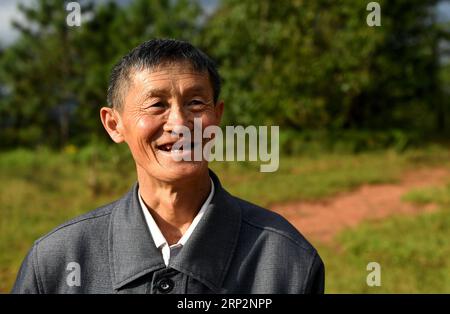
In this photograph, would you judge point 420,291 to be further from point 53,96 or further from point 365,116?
point 53,96

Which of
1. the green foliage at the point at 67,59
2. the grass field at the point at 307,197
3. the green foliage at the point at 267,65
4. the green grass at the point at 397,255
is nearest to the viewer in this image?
the green grass at the point at 397,255

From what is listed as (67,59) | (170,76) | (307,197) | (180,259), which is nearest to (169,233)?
(180,259)

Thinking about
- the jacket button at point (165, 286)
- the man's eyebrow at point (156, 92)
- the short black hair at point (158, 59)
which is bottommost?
the jacket button at point (165, 286)

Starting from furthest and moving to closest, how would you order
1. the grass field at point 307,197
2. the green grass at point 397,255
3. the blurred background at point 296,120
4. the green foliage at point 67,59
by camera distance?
the green foliage at point 67,59
the blurred background at point 296,120
the grass field at point 307,197
the green grass at point 397,255

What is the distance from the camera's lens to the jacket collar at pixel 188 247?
5.05ft

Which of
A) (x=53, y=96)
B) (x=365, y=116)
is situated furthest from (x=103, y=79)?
(x=365, y=116)

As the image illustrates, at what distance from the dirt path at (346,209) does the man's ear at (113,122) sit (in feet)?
21.6

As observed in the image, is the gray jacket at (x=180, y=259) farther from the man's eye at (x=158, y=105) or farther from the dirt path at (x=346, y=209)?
the dirt path at (x=346, y=209)

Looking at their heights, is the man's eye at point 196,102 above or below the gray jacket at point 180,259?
above

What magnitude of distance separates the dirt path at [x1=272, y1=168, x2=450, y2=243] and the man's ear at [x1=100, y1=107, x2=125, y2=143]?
657 cm

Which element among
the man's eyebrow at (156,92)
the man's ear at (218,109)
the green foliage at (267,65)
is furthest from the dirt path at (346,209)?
the man's eyebrow at (156,92)

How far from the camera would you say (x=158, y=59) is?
1.58m

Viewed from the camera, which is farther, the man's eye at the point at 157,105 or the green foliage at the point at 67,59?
the green foliage at the point at 67,59

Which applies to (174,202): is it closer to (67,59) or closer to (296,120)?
(296,120)
